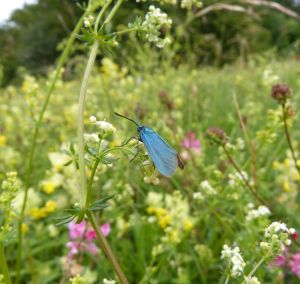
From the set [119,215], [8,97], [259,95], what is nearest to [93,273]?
[119,215]

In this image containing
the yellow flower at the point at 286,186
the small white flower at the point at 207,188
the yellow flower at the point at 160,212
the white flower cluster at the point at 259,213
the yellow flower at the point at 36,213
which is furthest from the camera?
the yellow flower at the point at 286,186

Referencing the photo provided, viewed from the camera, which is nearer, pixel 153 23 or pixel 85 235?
pixel 153 23

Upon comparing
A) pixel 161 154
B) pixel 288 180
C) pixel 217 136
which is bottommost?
pixel 288 180

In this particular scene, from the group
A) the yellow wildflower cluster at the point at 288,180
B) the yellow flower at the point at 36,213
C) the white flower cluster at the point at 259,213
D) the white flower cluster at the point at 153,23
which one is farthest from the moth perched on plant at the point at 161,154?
the yellow wildflower cluster at the point at 288,180

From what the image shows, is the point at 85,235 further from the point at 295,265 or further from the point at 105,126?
the point at 105,126

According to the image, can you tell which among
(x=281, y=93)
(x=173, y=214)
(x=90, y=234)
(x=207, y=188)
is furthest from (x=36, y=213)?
(x=281, y=93)

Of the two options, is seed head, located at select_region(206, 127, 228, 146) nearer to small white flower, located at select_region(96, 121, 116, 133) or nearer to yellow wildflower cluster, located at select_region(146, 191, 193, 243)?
yellow wildflower cluster, located at select_region(146, 191, 193, 243)

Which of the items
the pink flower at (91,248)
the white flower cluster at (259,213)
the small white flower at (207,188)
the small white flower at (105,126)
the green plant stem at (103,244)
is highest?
the small white flower at (105,126)

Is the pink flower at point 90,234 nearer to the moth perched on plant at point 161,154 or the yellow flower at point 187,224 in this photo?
the yellow flower at point 187,224

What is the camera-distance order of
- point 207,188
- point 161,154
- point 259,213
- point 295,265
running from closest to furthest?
point 161,154, point 259,213, point 207,188, point 295,265
